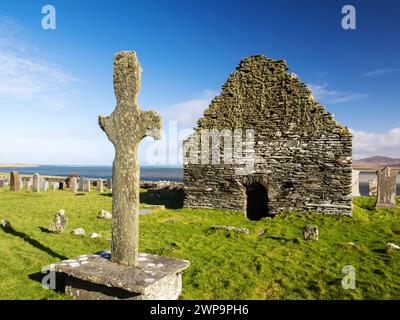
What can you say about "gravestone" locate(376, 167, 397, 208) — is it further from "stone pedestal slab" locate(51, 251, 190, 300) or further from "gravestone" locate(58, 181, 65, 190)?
"gravestone" locate(58, 181, 65, 190)

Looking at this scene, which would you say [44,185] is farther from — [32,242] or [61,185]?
[32,242]

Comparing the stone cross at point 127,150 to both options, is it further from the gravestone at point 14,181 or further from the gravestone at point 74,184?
the gravestone at point 74,184

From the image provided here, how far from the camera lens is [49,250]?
826cm

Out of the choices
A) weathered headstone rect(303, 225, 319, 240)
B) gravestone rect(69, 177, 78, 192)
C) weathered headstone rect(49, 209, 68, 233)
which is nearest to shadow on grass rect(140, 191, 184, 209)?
gravestone rect(69, 177, 78, 192)

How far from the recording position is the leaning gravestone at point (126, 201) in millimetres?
5262

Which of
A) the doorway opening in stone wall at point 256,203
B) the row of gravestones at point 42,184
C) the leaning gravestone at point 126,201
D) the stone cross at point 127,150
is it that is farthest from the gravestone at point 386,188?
the row of gravestones at point 42,184

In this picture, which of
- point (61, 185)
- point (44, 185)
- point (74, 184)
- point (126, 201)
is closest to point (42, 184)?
point (44, 185)

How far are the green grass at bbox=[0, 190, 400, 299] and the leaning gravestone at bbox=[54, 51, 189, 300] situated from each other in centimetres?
62

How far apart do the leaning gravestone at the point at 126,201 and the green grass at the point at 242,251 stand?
62 centimetres

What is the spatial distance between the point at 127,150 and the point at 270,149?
10.4 meters

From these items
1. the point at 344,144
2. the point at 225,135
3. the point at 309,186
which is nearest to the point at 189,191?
the point at 225,135

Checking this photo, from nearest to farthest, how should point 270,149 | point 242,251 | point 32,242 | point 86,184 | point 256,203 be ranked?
point 242,251
point 32,242
point 270,149
point 256,203
point 86,184

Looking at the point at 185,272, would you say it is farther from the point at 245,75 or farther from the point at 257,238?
the point at 245,75

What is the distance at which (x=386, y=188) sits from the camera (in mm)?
15094
